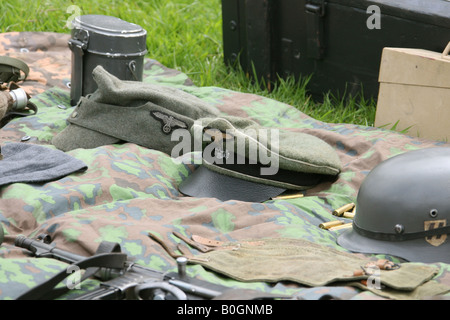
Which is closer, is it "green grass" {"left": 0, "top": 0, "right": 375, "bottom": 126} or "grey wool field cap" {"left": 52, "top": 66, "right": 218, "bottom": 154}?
"grey wool field cap" {"left": 52, "top": 66, "right": 218, "bottom": 154}

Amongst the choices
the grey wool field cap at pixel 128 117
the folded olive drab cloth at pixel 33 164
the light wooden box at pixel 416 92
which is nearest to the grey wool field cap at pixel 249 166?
the grey wool field cap at pixel 128 117

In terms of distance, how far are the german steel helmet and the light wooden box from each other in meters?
1.26

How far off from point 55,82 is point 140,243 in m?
2.78

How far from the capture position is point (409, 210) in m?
3.21

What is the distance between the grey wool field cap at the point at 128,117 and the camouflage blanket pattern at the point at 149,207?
0.09 metres

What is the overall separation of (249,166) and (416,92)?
136cm

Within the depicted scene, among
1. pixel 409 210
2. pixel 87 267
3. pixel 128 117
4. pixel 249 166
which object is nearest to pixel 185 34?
pixel 128 117

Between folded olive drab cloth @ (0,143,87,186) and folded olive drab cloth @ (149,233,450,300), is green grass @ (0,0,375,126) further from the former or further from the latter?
folded olive drab cloth @ (149,233,450,300)

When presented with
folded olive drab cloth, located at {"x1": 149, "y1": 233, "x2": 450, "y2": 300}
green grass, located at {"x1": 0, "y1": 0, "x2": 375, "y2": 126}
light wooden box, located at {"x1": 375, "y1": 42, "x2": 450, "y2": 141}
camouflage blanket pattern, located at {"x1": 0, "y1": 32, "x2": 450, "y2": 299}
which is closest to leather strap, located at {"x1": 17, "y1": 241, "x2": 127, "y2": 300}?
camouflage blanket pattern, located at {"x1": 0, "y1": 32, "x2": 450, "y2": 299}

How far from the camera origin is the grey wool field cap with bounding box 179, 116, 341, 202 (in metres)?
3.89

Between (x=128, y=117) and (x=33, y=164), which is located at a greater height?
(x=128, y=117)

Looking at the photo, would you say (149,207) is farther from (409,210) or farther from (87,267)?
(409,210)

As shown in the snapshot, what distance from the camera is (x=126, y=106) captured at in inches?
172

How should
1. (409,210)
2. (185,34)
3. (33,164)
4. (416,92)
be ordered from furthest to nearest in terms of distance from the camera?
(185,34), (416,92), (33,164), (409,210)
